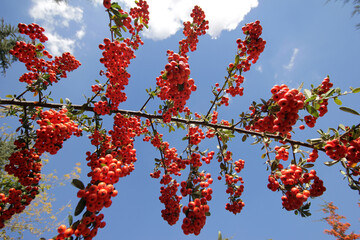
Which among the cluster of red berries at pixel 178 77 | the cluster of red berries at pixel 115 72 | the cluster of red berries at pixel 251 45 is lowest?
the cluster of red berries at pixel 178 77

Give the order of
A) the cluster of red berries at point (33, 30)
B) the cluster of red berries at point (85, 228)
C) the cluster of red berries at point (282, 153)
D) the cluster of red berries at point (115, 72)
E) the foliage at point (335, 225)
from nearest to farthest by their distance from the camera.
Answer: the cluster of red berries at point (85, 228) < the cluster of red berries at point (282, 153) < the cluster of red berries at point (115, 72) < the cluster of red berries at point (33, 30) < the foliage at point (335, 225)

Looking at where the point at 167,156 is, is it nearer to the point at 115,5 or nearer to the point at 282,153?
the point at 282,153

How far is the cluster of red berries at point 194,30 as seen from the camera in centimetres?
690

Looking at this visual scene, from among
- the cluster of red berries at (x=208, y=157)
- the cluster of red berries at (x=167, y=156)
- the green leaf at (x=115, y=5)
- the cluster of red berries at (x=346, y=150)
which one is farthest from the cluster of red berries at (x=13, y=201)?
the cluster of red berries at (x=346, y=150)

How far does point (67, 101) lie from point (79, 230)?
3887 millimetres

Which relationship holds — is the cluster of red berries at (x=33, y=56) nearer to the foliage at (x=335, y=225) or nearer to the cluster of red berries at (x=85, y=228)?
the cluster of red berries at (x=85, y=228)

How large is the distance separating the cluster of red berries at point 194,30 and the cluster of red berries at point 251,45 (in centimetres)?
240

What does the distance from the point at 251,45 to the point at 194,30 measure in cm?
314

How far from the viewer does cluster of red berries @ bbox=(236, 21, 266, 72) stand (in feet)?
16.1

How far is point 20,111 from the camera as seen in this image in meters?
5.15

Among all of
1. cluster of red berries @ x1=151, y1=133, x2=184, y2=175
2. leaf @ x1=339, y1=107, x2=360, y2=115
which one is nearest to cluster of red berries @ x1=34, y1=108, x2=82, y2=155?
cluster of red berries @ x1=151, y1=133, x2=184, y2=175

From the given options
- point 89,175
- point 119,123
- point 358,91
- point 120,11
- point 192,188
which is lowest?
point 192,188

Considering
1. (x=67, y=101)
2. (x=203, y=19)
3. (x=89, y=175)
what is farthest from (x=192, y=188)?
(x=203, y=19)

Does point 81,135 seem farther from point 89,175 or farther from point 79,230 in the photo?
point 79,230
